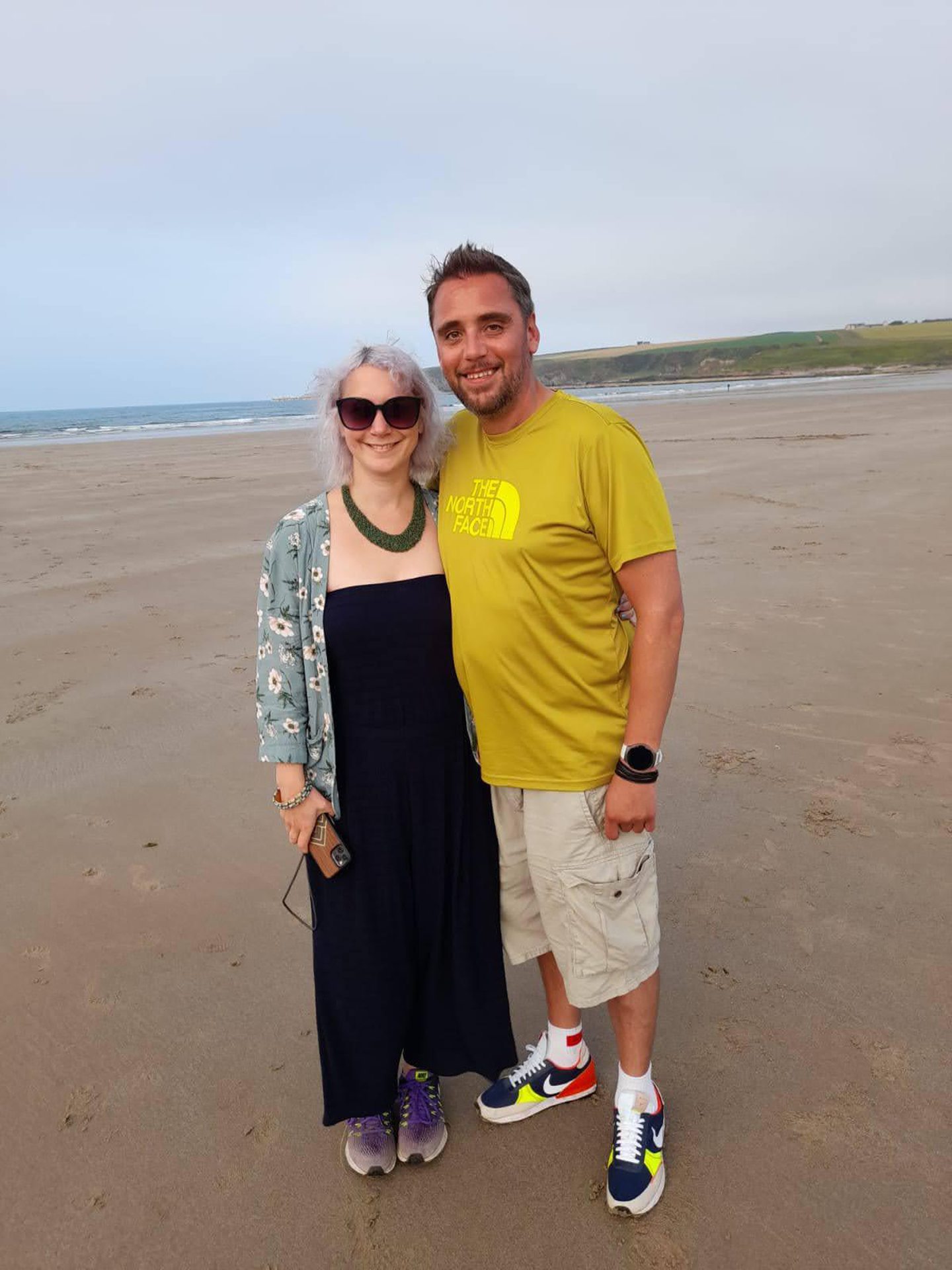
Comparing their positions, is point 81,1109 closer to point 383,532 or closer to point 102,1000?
point 102,1000

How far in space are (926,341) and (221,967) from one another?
7839 centimetres

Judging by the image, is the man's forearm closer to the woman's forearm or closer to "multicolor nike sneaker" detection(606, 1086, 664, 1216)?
the woman's forearm

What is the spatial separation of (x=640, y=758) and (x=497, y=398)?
941 mm

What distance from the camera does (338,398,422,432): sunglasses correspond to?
204cm

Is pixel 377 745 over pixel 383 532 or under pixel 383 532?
under

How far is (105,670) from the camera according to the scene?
553cm

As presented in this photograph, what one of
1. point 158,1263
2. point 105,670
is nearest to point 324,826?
point 158,1263

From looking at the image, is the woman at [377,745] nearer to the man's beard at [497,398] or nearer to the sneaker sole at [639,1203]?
the man's beard at [497,398]

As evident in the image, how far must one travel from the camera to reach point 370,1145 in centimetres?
215

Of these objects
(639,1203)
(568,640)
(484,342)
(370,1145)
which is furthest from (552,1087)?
(484,342)

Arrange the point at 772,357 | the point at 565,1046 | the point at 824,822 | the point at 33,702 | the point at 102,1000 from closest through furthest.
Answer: the point at 565,1046 → the point at 102,1000 → the point at 824,822 → the point at 33,702 → the point at 772,357

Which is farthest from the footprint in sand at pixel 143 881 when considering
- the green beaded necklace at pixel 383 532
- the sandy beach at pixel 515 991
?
the green beaded necklace at pixel 383 532

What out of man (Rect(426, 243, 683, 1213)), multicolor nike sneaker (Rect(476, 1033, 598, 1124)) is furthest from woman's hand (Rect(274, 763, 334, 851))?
multicolor nike sneaker (Rect(476, 1033, 598, 1124))

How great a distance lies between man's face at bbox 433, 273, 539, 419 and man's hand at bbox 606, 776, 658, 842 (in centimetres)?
97
